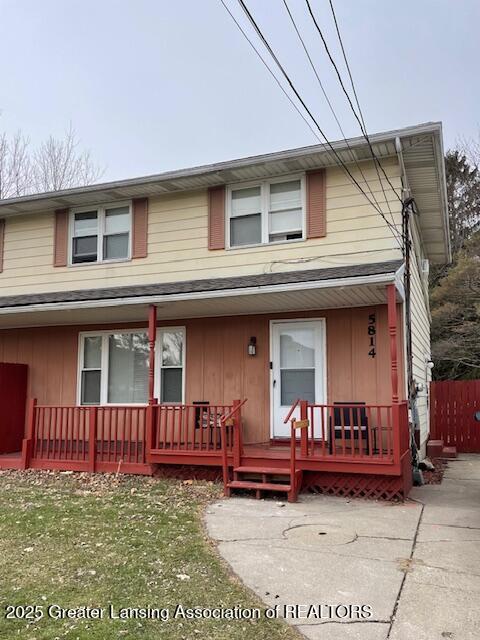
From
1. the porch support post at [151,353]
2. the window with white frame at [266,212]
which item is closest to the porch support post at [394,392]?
the window with white frame at [266,212]

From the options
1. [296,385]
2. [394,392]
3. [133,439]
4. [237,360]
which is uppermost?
[237,360]

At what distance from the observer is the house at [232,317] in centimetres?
756

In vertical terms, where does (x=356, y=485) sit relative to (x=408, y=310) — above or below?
below

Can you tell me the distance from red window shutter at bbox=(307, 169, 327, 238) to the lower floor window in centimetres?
296

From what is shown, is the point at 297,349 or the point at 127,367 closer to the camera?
the point at 297,349

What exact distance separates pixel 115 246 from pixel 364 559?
293 inches

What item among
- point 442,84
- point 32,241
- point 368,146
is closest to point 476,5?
point 368,146

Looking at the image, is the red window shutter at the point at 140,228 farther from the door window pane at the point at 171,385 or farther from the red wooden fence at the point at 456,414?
the red wooden fence at the point at 456,414

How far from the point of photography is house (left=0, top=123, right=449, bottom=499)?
7559 millimetres

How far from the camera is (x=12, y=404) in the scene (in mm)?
10227

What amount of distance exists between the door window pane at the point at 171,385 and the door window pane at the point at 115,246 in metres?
2.38

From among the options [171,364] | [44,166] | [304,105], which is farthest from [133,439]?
[44,166]

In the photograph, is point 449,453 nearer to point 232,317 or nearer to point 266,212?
point 232,317

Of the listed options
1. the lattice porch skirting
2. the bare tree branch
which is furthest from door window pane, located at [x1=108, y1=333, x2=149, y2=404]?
the bare tree branch
